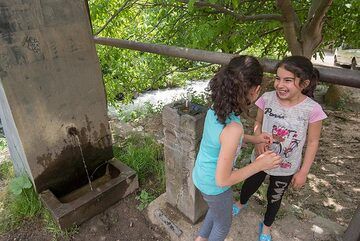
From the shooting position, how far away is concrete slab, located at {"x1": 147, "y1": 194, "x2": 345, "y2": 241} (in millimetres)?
2131

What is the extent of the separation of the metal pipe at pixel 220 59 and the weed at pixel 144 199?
4.74ft

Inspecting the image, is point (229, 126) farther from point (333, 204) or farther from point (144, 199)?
point (333, 204)

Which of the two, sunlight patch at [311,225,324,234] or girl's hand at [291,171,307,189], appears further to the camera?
sunlight patch at [311,225,324,234]

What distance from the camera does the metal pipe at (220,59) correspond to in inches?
56.9

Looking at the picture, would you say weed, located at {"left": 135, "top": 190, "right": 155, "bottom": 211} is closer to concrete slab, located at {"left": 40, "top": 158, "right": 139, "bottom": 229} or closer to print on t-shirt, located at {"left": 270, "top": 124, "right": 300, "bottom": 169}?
concrete slab, located at {"left": 40, "top": 158, "right": 139, "bottom": 229}

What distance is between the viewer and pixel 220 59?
188cm

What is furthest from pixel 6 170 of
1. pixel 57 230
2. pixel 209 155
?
pixel 209 155

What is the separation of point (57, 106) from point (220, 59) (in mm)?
1585

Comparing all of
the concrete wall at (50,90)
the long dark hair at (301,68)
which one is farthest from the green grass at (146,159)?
the long dark hair at (301,68)

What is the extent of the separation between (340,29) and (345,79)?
2556 millimetres

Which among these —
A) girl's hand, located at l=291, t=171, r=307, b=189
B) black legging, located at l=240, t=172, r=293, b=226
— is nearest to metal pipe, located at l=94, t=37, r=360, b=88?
girl's hand, located at l=291, t=171, r=307, b=189

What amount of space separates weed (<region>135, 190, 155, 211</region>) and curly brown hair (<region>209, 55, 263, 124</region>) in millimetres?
1560

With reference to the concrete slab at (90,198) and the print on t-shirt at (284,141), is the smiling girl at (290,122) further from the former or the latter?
the concrete slab at (90,198)

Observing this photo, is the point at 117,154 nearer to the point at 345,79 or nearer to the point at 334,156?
the point at 345,79
